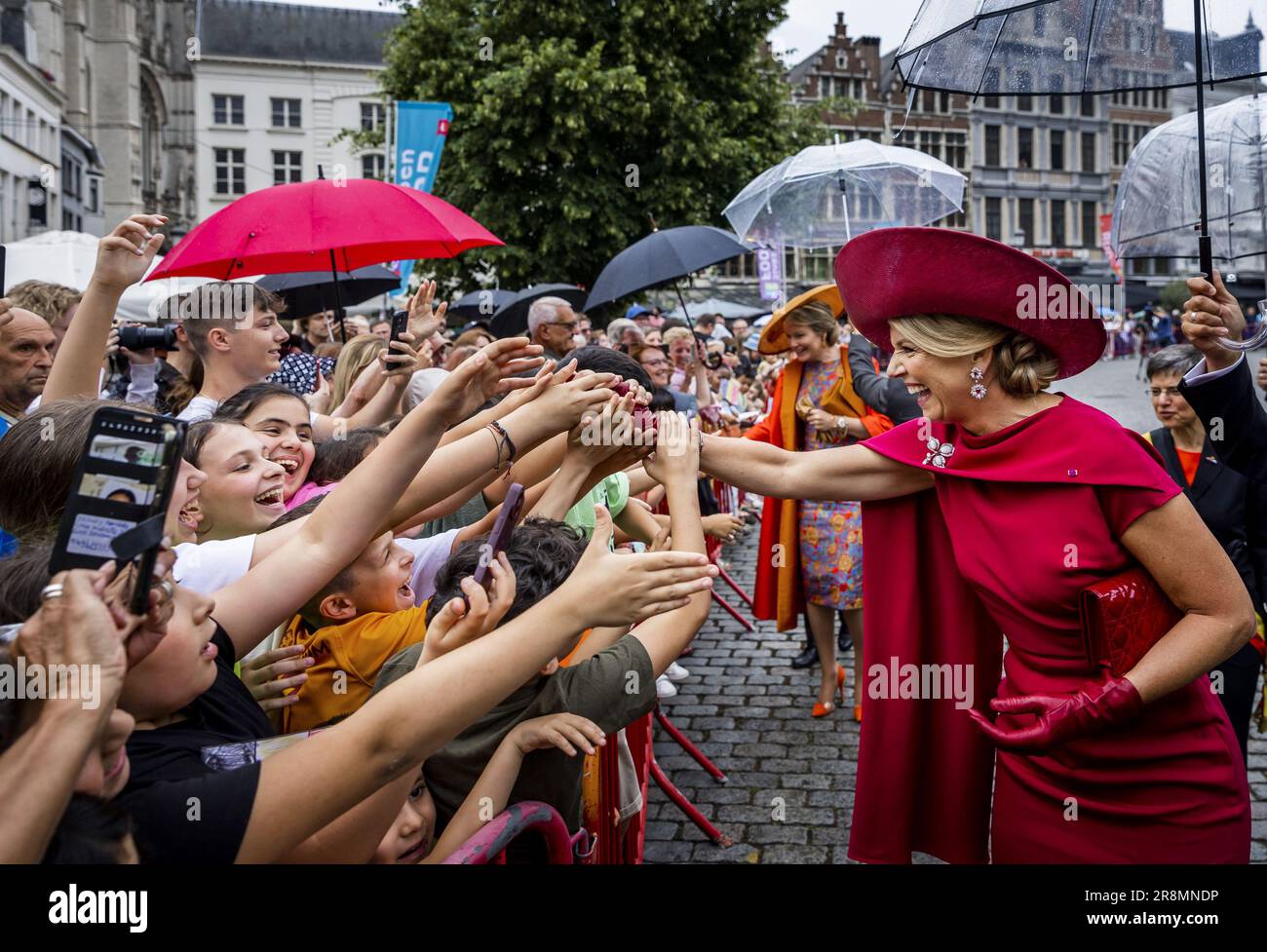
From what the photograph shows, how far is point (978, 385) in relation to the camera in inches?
101

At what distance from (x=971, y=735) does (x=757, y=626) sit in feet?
17.2

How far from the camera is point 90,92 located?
47531mm

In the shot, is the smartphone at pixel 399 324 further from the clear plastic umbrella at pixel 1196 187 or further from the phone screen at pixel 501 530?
the clear plastic umbrella at pixel 1196 187

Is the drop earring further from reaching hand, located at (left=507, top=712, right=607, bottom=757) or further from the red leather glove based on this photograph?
reaching hand, located at (left=507, top=712, right=607, bottom=757)

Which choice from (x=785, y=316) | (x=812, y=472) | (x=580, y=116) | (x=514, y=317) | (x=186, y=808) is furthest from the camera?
(x=580, y=116)

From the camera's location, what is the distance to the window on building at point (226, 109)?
2172 inches

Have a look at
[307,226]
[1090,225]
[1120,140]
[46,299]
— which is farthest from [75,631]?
[1120,140]

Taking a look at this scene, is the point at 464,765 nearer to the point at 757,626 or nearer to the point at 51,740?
the point at 51,740

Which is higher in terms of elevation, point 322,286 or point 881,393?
point 322,286

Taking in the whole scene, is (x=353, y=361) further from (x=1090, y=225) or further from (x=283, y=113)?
(x=1090, y=225)

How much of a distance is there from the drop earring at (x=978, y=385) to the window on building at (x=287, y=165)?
57093 mm

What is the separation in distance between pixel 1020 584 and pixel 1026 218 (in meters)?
65.9

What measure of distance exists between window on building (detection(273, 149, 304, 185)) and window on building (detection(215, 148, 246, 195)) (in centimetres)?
155

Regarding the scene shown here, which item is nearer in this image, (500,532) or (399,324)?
(500,532)
